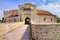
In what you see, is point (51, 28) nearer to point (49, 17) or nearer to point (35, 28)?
point (35, 28)

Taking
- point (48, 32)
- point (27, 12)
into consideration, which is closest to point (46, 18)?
point (27, 12)

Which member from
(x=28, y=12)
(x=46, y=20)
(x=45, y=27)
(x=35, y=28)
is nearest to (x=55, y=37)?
(x=45, y=27)

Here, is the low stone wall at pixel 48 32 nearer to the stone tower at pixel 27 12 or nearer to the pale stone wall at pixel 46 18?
the stone tower at pixel 27 12

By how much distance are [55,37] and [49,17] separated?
22.4 meters

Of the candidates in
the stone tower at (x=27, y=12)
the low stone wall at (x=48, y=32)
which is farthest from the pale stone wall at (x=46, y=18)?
the low stone wall at (x=48, y=32)

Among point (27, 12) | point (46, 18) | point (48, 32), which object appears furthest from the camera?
point (46, 18)

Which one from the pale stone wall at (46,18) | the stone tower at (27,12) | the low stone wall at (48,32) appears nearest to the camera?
the low stone wall at (48,32)

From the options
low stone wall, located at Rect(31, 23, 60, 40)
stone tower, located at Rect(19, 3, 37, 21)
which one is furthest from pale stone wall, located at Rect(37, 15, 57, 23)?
low stone wall, located at Rect(31, 23, 60, 40)

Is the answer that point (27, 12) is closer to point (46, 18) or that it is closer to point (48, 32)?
point (46, 18)

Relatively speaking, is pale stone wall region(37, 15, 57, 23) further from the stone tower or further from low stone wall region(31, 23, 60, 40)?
low stone wall region(31, 23, 60, 40)

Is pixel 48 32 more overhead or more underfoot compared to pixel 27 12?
more underfoot

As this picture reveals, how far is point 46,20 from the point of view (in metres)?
29.5

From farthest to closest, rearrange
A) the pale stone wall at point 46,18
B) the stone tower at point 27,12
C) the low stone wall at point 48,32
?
the pale stone wall at point 46,18 < the stone tower at point 27,12 < the low stone wall at point 48,32

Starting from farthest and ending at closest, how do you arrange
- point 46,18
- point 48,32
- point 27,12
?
point 46,18
point 27,12
point 48,32
